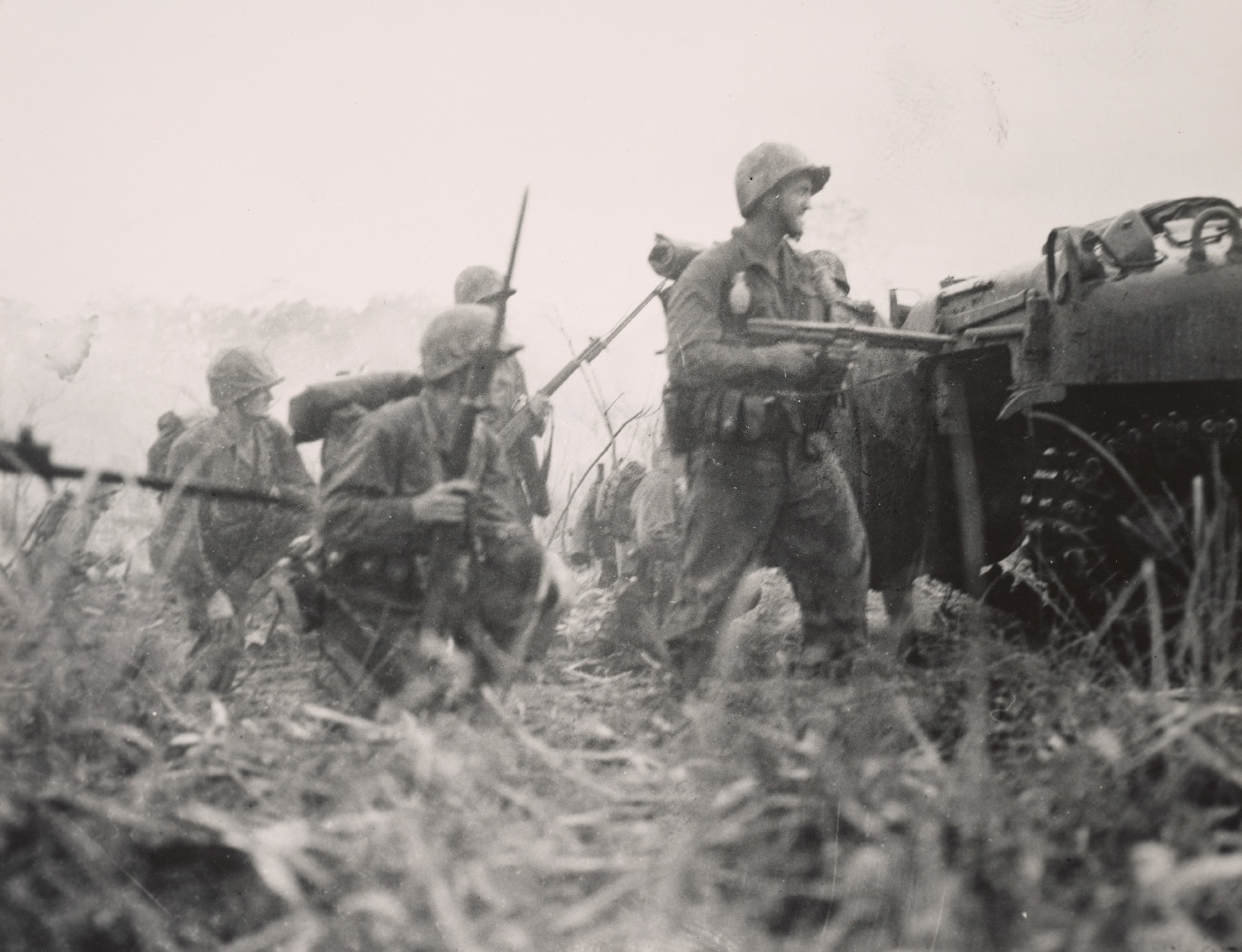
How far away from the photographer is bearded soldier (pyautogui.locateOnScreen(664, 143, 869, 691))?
13.4 feet

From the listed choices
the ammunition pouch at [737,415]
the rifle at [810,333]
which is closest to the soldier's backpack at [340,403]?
the ammunition pouch at [737,415]

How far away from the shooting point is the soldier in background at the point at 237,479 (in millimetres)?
4875

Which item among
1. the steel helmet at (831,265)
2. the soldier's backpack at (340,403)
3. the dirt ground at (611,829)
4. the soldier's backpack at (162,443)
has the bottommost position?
the dirt ground at (611,829)

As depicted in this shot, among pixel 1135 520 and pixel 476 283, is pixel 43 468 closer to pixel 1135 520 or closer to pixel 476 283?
pixel 476 283

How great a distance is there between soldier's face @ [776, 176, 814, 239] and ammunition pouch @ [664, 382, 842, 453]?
0.69 meters

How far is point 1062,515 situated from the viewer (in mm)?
3928

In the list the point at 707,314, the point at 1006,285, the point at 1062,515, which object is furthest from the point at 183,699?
the point at 1006,285

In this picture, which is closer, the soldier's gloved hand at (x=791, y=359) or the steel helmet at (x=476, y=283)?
the soldier's gloved hand at (x=791, y=359)

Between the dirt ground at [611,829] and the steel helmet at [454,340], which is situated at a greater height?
the steel helmet at [454,340]

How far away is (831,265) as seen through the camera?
16.3 ft

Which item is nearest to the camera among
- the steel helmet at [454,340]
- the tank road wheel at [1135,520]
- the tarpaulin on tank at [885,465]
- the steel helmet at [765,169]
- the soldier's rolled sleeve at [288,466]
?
the tank road wheel at [1135,520]

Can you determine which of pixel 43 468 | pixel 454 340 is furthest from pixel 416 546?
pixel 43 468

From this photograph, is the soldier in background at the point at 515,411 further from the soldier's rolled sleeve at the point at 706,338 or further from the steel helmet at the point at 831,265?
the steel helmet at the point at 831,265

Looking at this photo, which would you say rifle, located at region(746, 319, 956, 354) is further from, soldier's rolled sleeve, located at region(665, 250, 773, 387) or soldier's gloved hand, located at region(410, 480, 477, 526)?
soldier's gloved hand, located at region(410, 480, 477, 526)
